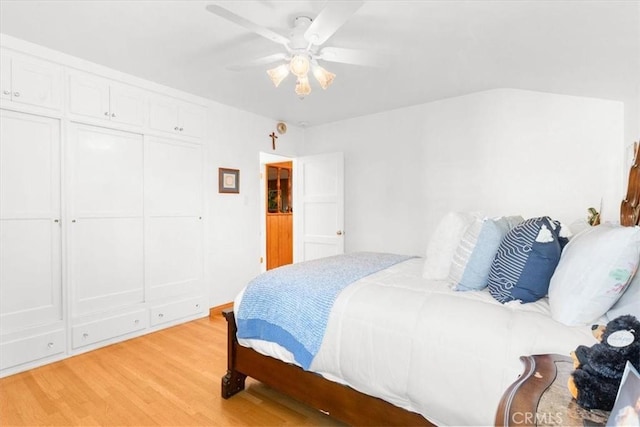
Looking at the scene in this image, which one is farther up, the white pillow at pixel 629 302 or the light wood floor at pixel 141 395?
the white pillow at pixel 629 302

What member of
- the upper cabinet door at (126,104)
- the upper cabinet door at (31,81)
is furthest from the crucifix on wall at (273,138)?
the upper cabinet door at (31,81)

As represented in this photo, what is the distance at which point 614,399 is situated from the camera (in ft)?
2.42

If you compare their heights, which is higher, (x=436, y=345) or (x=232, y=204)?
(x=232, y=204)

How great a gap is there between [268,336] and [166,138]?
2.44 m

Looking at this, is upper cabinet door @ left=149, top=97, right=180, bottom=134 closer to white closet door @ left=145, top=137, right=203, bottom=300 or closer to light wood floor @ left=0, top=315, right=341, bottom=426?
white closet door @ left=145, top=137, right=203, bottom=300

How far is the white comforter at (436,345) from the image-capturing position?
1174 millimetres

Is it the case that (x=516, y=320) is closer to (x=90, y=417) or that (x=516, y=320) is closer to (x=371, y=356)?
(x=371, y=356)

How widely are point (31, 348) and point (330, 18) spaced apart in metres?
3.09

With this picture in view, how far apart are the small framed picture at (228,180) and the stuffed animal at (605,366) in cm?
359

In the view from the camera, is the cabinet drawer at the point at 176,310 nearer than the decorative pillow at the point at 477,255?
No

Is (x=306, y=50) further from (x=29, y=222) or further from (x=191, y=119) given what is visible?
(x=29, y=222)

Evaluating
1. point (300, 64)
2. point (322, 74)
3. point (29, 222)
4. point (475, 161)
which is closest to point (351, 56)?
point (322, 74)

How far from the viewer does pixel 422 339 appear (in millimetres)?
1347

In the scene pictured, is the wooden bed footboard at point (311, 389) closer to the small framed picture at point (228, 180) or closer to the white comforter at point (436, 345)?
the white comforter at point (436, 345)
